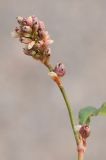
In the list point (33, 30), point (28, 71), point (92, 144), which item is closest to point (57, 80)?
point (33, 30)

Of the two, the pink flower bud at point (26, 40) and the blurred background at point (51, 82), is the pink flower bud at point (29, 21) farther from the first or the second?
the blurred background at point (51, 82)

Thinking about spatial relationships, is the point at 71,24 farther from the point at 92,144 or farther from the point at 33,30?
the point at 33,30

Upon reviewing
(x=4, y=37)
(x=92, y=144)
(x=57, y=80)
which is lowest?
(x=92, y=144)

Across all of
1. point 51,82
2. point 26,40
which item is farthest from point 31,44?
point 51,82

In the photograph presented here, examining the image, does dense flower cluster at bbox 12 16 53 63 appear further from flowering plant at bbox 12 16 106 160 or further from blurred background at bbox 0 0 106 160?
blurred background at bbox 0 0 106 160

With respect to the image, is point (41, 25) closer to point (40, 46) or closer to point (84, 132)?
point (40, 46)

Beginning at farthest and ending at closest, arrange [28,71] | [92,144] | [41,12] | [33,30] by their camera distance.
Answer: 1. [41,12]
2. [28,71]
3. [92,144]
4. [33,30]
